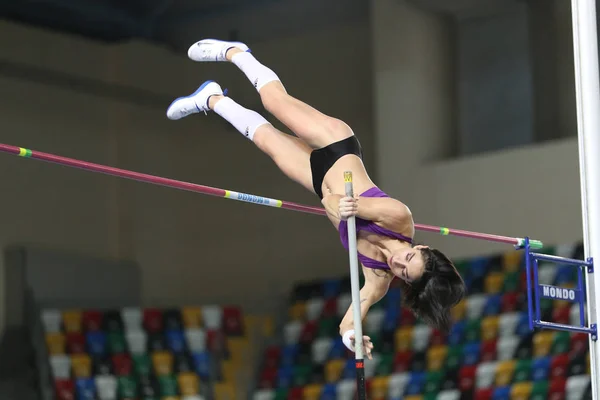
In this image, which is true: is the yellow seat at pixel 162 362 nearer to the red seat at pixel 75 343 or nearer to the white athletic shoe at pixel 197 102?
the red seat at pixel 75 343

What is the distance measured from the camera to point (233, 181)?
40.5ft

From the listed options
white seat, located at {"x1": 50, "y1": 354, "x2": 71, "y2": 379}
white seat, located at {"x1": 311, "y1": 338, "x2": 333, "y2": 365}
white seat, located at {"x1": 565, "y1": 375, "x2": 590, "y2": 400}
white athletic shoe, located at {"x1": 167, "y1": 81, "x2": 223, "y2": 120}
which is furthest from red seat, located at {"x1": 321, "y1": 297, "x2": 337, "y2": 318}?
white athletic shoe, located at {"x1": 167, "y1": 81, "x2": 223, "y2": 120}

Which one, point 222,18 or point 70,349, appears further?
point 222,18

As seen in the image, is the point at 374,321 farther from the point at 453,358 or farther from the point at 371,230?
the point at 371,230

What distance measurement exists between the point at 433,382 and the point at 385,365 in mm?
637

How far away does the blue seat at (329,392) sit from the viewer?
34.6 feet

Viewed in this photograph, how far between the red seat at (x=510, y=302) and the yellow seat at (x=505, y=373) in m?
0.52

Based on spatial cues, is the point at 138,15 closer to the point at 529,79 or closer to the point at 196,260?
the point at 196,260

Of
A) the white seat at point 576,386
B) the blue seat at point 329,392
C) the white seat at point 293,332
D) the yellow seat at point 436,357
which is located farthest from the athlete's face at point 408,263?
the white seat at point 293,332

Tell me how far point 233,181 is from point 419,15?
9.26 feet

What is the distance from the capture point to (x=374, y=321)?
35.2 feet

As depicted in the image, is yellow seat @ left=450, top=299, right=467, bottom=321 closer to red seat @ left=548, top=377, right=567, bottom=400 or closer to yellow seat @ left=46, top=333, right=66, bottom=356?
red seat @ left=548, top=377, right=567, bottom=400

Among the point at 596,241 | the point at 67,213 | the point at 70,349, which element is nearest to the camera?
the point at 596,241

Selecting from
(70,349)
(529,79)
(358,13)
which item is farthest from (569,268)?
(70,349)
